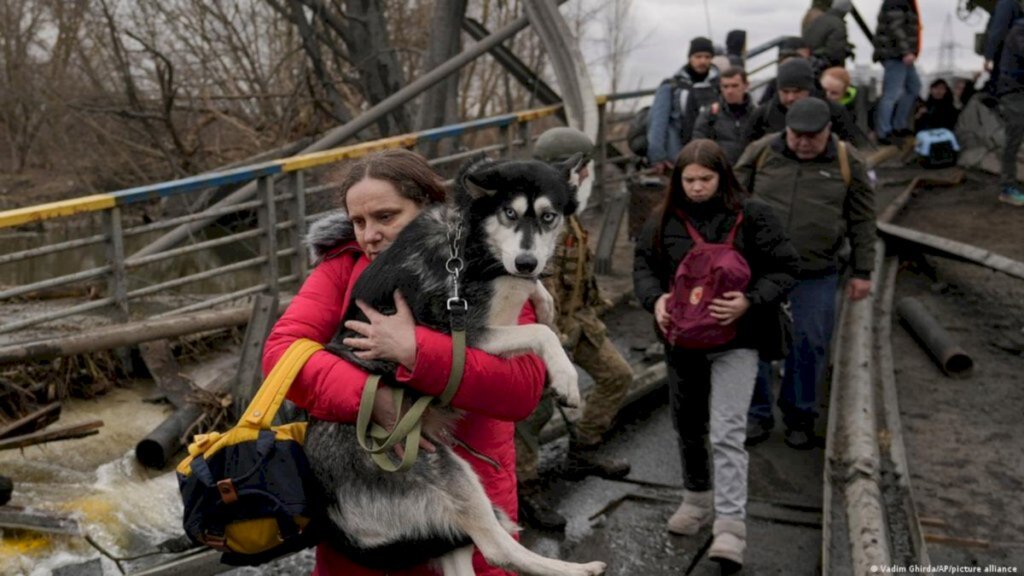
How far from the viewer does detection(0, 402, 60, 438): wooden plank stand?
5.80 metres

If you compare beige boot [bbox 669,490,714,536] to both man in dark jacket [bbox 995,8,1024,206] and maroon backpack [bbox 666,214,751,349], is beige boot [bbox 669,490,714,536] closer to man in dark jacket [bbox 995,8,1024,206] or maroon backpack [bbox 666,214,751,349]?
maroon backpack [bbox 666,214,751,349]

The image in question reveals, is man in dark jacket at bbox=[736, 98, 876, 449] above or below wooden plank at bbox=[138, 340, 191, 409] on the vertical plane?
above

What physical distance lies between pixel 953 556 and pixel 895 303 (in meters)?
5.14

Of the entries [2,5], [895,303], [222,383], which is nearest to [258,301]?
[222,383]

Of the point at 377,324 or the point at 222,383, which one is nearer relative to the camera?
the point at 377,324

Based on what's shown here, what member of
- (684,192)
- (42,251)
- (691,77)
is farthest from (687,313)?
(691,77)

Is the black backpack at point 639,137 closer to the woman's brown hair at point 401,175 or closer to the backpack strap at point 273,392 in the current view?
the woman's brown hair at point 401,175

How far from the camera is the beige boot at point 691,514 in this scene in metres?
5.45

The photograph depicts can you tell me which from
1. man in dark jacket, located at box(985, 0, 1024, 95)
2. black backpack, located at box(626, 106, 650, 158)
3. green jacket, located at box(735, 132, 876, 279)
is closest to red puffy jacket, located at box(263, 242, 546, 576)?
green jacket, located at box(735, 132, 876, 279)

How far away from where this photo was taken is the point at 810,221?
21.0 ft

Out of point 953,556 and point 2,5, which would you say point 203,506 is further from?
point 2,5

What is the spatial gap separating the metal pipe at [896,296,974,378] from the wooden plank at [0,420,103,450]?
20.0 feet

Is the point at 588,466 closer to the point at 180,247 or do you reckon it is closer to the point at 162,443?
the point at 162,443

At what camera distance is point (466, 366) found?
2.47 m
